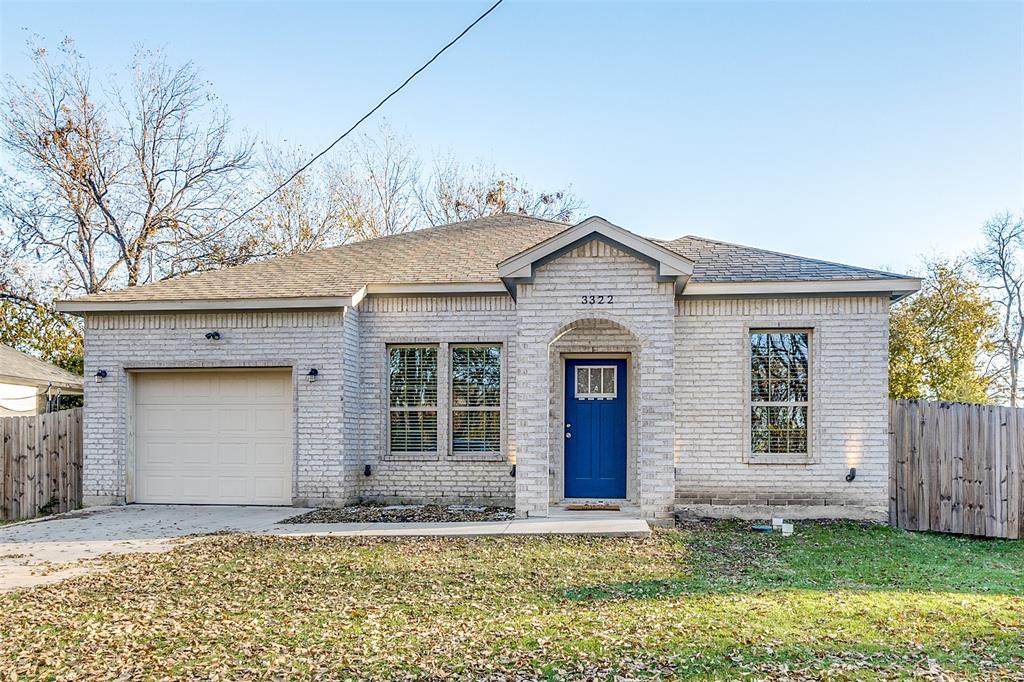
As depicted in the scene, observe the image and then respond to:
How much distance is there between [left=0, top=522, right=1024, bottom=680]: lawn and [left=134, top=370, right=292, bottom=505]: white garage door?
11.6ft

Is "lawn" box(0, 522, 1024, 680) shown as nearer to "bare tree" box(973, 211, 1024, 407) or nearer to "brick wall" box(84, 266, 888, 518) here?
"brick wall" box(84, 266, 888, 518)

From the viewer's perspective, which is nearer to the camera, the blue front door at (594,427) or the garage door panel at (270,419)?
the blue front door at (594,427)

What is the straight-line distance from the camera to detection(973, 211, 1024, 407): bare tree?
27.0 meters

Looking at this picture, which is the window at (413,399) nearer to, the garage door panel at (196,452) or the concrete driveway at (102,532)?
the concrete driveway at (102,532)

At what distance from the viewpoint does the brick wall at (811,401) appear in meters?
11.3

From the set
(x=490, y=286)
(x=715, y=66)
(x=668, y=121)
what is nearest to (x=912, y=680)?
(x=490, y=286)

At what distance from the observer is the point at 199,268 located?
24906 millimetres

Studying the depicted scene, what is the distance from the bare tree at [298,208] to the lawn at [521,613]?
61.3 feet

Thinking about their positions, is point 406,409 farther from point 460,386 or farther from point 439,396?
point 460,386

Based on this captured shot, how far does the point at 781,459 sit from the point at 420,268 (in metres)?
6.36

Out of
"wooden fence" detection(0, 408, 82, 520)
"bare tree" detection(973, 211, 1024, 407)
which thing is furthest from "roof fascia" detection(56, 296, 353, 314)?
"bare tree" detection(973, 211, 1024, 407)

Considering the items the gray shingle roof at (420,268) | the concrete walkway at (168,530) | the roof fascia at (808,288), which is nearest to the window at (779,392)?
the roof fascia at (808,288)

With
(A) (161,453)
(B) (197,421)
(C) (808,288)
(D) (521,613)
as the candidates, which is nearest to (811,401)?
(C) (808,288)

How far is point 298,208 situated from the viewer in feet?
88.2
